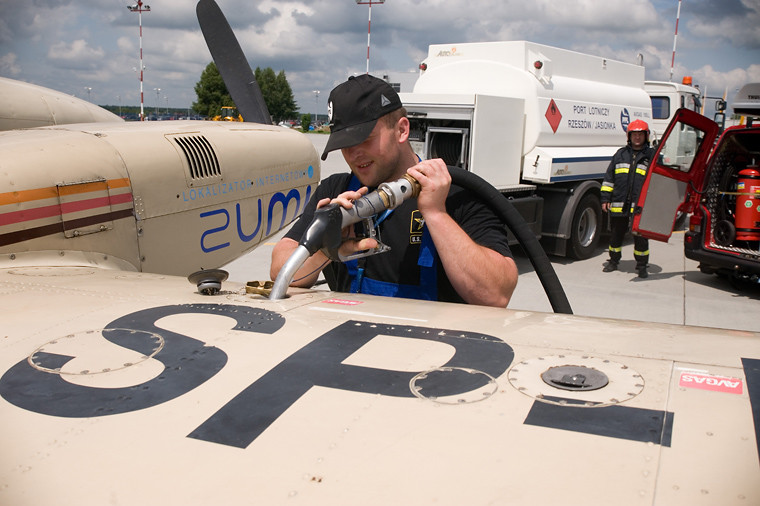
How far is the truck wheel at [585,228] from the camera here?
9.50m

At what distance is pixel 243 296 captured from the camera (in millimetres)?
2234

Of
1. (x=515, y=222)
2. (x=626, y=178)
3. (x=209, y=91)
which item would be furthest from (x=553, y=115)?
(x=209, y=91)

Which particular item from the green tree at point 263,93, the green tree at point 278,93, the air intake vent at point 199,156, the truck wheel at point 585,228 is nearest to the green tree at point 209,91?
the green tree at point 263,93

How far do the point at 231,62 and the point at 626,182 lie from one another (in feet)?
18.3

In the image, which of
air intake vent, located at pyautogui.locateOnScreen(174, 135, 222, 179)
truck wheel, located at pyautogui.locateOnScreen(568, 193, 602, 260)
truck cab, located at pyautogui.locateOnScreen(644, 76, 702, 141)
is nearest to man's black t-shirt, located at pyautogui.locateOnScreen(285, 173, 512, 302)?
air intake vent, located at pyautogui.locateOnScreen(174, 135, 222, 179)

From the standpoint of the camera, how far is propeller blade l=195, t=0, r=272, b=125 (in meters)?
5.94

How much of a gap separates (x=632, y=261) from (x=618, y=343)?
28.6 ft

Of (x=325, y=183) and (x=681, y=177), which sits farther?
(x=681, y=177)

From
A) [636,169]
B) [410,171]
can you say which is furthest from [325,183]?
[636,169]

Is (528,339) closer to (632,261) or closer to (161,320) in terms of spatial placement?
(161,320)

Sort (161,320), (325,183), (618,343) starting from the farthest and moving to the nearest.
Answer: (325,183) → (161,320) → (618,343)

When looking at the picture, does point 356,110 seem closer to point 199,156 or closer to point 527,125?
point 199,156

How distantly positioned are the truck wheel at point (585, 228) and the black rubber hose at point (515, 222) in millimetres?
7096

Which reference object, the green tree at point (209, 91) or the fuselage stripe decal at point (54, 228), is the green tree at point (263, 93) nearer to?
the green tree at point (209, 91)
